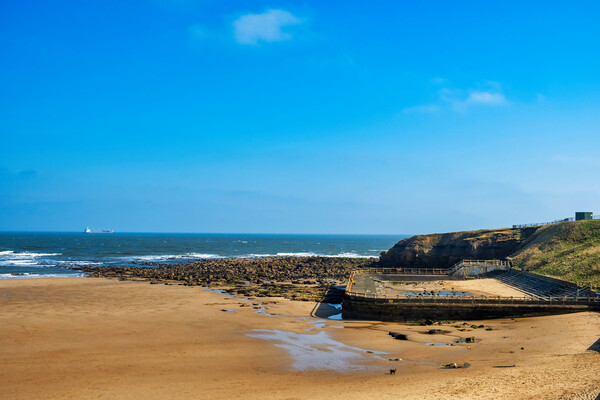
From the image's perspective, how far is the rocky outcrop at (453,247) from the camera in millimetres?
71812

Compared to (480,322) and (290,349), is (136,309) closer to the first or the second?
(290,349)

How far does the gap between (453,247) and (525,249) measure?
60.8ft

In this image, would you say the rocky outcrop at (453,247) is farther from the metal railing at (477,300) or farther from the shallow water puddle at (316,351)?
the shallow water puddle at (316,351)

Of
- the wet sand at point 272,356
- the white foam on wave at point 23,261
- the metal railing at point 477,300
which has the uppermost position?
the metal railing at point 477,300

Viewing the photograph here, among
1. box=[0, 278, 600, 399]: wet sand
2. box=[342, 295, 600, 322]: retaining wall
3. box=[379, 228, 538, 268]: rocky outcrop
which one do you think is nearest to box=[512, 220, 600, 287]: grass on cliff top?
box=[379, 228, 538, 268]: rocky outcrop

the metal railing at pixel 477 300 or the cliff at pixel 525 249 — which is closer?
the metal railing at pixel 477 300

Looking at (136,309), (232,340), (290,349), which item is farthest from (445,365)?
(136,309)

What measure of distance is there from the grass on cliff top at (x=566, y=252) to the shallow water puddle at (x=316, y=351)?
24576mm

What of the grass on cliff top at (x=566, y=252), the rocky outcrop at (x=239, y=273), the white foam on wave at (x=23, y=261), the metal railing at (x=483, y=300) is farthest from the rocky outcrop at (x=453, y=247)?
the white foam on wave at (x=23, y=261)

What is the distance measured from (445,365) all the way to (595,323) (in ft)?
43.3

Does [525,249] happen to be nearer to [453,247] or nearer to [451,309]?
[453,247]

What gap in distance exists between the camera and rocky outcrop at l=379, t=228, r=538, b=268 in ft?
236

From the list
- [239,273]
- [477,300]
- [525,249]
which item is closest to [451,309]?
[477,300]

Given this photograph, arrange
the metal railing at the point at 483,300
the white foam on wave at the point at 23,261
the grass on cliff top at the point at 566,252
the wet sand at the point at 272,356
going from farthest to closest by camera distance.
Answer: the white foam on wave at the point at 23,261
the grass on cliff top at the point at 566,252
the metal railing at the point at 483,300
the wet sand at the point at 272,356
